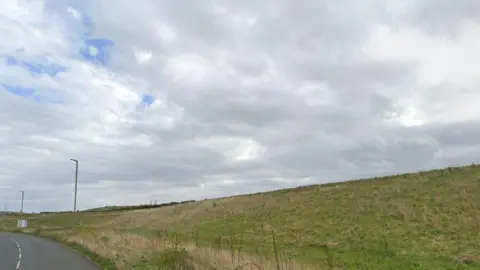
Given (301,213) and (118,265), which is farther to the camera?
(301,213)

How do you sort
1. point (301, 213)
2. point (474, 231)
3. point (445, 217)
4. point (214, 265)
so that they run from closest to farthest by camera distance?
point (214, 265)
point (474, 231)
point (445, 217)
point (301, 213)

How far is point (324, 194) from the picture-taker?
185 feet

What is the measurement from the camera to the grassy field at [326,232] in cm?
1503

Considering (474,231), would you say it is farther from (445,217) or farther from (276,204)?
(276,204)

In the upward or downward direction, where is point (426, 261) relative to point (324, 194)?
downward

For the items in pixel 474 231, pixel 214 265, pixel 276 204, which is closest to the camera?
pixel 214 265

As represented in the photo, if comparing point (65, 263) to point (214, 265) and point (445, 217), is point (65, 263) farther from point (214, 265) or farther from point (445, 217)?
point (445, 217)

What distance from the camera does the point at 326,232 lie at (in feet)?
118

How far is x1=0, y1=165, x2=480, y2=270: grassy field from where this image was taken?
49.3 feet

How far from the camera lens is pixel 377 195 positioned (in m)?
48.2

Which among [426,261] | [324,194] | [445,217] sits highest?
[324,194]

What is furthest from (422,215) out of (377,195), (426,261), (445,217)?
(426,261)

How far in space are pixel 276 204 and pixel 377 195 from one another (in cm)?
1286

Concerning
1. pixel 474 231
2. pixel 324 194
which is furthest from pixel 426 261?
pixel 324 194
